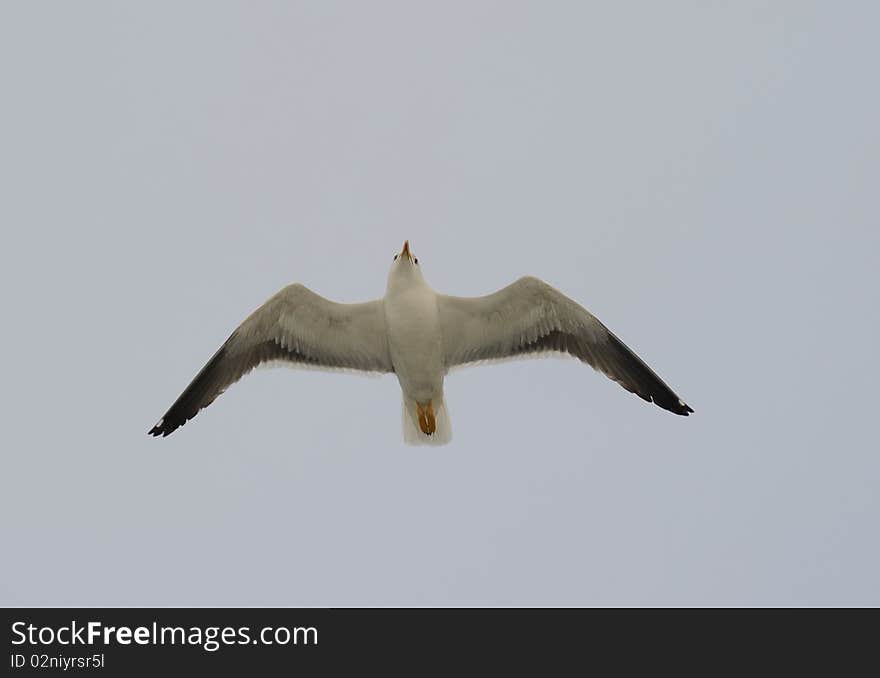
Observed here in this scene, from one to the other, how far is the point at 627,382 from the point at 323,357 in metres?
3.07

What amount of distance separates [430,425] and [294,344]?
5.27ft

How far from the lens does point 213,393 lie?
34.4ft

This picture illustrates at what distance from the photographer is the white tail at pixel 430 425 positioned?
10.4 metres

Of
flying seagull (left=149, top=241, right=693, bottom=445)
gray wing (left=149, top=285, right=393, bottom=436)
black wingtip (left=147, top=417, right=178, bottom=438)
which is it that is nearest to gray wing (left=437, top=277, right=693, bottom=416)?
flying seagull (left=149, top=241, right=693, bottom=445)

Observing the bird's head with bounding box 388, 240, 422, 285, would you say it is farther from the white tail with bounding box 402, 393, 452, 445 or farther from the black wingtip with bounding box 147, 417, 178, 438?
the black wingtip with bounding box 147, 417, 178, 438

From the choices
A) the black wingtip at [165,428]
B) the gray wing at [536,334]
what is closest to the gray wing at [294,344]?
the black wingtip at [165,428]

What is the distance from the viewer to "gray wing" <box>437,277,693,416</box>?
32.9 feet

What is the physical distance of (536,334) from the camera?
407 inches

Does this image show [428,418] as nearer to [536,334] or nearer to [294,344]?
[536,334]

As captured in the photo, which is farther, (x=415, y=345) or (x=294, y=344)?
(x=294, y=344)

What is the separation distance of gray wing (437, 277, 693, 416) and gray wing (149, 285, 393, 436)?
0.75 metres

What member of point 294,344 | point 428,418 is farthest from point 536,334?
point 294,344

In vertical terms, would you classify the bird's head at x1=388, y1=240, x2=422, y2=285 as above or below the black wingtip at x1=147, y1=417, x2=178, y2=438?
above

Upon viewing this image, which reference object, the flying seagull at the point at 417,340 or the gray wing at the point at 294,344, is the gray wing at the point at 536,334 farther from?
the gray wing at the point at 294,344
